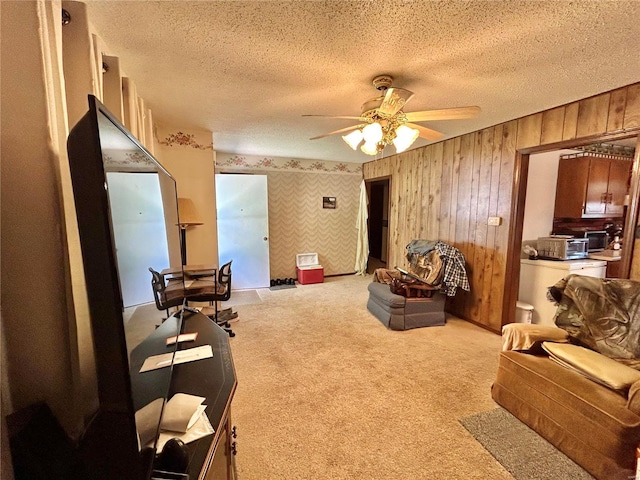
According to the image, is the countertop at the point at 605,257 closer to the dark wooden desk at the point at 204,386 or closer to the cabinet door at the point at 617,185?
the cabinet door at the point at 617,185

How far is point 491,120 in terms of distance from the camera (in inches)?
115

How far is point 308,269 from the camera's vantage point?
520 centimetres

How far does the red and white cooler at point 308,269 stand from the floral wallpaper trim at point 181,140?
2707 millimetres

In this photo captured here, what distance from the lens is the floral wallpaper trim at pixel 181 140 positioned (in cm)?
330

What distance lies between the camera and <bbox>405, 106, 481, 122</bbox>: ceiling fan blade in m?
1.81

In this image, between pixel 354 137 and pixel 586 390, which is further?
pixel 354 137

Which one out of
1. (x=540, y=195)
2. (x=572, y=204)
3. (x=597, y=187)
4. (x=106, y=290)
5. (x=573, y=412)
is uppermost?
(x=597, y=187)

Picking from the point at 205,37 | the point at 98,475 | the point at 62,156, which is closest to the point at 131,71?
the point at 205,37

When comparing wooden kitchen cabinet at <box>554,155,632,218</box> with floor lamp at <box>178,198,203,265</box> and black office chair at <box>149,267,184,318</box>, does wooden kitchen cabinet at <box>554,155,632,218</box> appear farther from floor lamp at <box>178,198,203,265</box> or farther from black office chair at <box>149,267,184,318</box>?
floor lamp at <box>178,198,203,265</box>

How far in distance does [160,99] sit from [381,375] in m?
3.06

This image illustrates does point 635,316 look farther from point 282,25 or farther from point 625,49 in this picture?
point 282,25

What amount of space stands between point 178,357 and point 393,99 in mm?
1901

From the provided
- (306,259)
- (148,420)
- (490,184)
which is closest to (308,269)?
(306,259)

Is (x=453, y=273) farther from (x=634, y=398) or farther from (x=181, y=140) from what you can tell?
(x=181, y=140)
